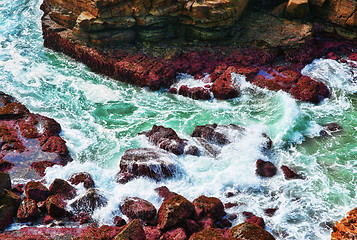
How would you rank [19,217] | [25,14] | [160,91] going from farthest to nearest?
[25,14] → [160,91] → [19,217]

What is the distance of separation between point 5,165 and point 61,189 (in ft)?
14.9

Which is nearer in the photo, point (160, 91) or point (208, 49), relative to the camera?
point (160, 91)

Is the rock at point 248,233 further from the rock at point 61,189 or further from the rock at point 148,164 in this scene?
the rock at point 61,189

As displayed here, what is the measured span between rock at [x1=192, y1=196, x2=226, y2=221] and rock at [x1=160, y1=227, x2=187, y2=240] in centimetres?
139

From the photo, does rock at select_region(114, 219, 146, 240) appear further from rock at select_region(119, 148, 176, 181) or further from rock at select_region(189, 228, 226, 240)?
rock at select_region(119, 148, 176, 181)

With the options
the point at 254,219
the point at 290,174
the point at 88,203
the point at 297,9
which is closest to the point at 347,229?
the point at 254,219

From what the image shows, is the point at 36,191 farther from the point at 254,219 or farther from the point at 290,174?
the point at 290,174

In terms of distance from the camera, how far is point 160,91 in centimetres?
2741

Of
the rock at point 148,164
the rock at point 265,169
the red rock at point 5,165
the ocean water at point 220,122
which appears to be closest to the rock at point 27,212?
the ocean water at point 220,122

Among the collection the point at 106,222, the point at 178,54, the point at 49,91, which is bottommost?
the point at 106,222

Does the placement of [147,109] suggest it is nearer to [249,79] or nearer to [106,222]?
[249,79]

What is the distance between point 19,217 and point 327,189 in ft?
50.4

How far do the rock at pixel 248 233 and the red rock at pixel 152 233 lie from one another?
3.18m

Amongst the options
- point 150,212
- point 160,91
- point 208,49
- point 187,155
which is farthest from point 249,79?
point 150,212
